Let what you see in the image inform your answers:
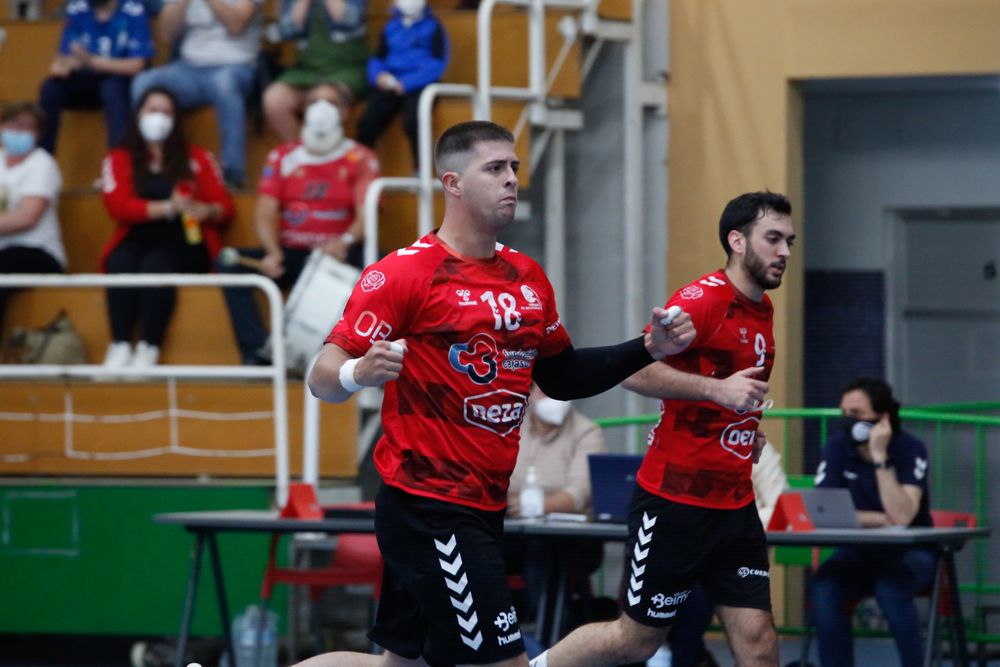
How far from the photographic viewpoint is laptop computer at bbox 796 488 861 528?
7668 millimetres

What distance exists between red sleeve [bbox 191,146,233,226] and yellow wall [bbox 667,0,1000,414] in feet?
8.72

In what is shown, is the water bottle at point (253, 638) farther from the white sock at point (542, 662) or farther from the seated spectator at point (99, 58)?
the seated spectator at point (99, 58)

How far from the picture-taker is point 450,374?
5.14 meters

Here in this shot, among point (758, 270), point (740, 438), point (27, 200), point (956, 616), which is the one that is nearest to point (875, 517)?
point (956, 616)

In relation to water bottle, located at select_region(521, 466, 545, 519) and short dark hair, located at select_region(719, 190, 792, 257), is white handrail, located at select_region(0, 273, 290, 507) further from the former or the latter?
short dark hair, located at select_region(719, 190, 792, 257)

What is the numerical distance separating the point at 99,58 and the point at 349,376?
22.0ft

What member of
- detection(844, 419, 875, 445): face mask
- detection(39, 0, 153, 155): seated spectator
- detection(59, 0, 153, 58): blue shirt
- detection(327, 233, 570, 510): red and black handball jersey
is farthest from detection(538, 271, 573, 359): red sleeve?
detection(59, 0, 153, 58): blue shirt

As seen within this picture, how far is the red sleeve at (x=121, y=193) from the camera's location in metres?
10.1

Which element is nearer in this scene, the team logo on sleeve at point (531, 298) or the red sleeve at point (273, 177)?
the team logo on sleeve at point (531, 298)

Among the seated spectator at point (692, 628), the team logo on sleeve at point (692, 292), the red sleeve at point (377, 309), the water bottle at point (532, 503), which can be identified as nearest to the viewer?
the red sleeve at point (377, 309)

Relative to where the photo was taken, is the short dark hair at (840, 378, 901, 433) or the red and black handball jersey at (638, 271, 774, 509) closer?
the red and black handball jersey at (638, 271, 774, 509)

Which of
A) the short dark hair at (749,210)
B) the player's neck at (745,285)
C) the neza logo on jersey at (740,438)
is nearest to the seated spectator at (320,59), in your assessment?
the short dark hair at (749,210)

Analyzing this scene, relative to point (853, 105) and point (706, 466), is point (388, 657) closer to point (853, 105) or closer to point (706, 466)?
point (706, 466)

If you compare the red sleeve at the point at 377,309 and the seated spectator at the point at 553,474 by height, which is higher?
the red sleeve at the point at 377,309
